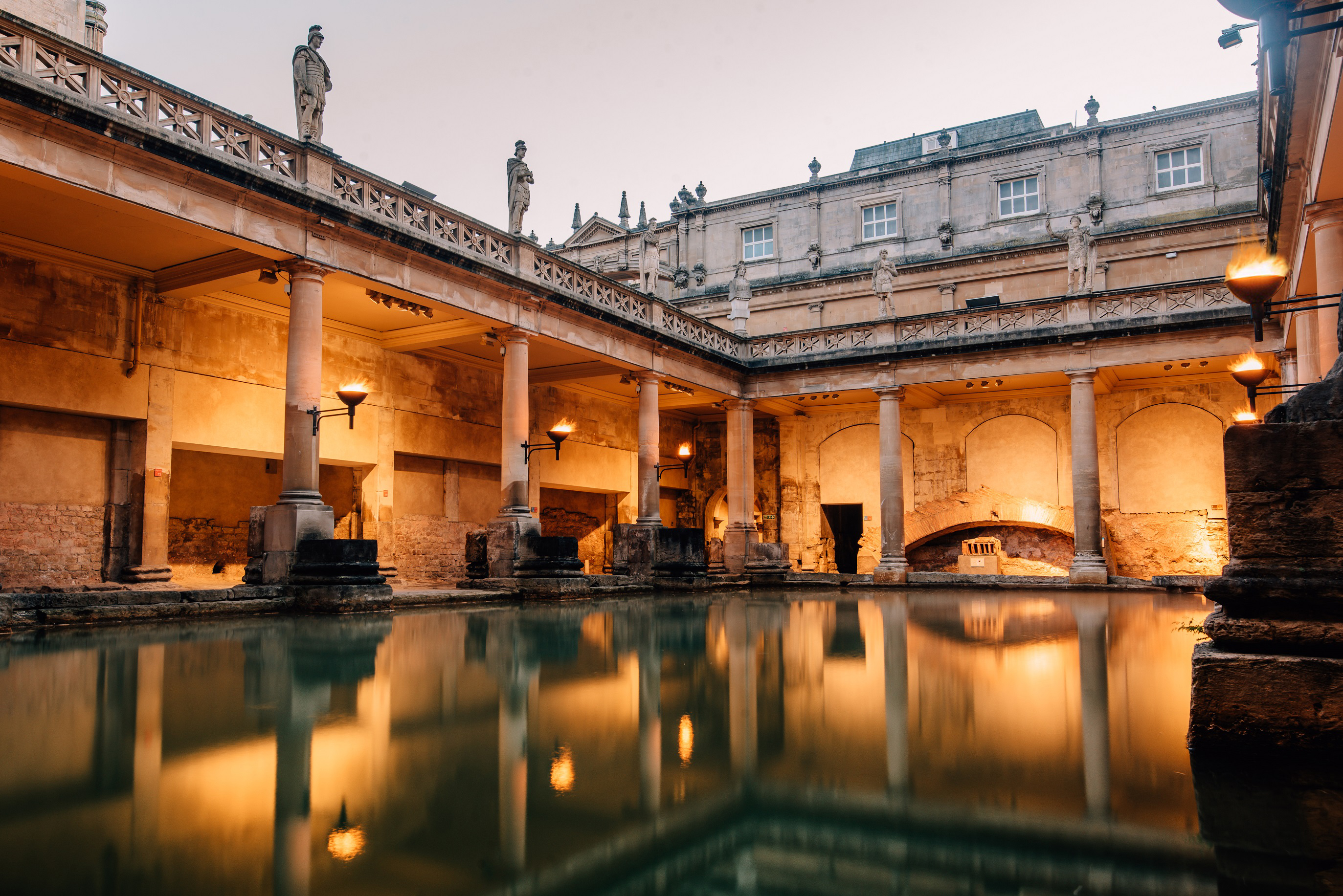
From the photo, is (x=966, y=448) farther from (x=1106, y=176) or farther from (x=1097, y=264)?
(x=1106, y=176)

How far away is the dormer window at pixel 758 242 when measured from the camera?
103 ft

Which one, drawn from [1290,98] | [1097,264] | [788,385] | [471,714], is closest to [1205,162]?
[1097,264]

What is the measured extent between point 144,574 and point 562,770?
44.6 feet

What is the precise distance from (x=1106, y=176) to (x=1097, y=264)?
3.34 meters

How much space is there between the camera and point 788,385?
2434cm

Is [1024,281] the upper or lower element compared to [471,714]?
upper

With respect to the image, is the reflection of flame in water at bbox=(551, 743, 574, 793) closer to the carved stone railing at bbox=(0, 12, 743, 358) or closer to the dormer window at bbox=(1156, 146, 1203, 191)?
the carved stone railing at bbox=(0, 12, 743, 358)

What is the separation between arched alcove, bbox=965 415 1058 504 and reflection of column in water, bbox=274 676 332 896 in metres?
23.7

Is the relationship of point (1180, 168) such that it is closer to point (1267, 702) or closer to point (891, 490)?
point (891, 490)

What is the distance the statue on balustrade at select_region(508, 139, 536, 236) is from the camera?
16.2 meters

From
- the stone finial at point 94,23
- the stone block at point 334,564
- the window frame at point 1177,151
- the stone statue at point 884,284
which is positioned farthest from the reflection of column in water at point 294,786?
the window frame at point 1177,151

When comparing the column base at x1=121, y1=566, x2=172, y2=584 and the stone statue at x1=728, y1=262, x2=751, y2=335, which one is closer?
the column base at x1=121, y1=566, x2=172, y2=584

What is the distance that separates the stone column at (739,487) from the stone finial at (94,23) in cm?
1629

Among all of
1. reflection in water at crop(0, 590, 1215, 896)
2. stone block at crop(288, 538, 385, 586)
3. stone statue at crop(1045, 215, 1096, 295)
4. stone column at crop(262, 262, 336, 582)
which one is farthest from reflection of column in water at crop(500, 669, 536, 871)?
stone statue at crop(1045, 215, 1096, 295)
